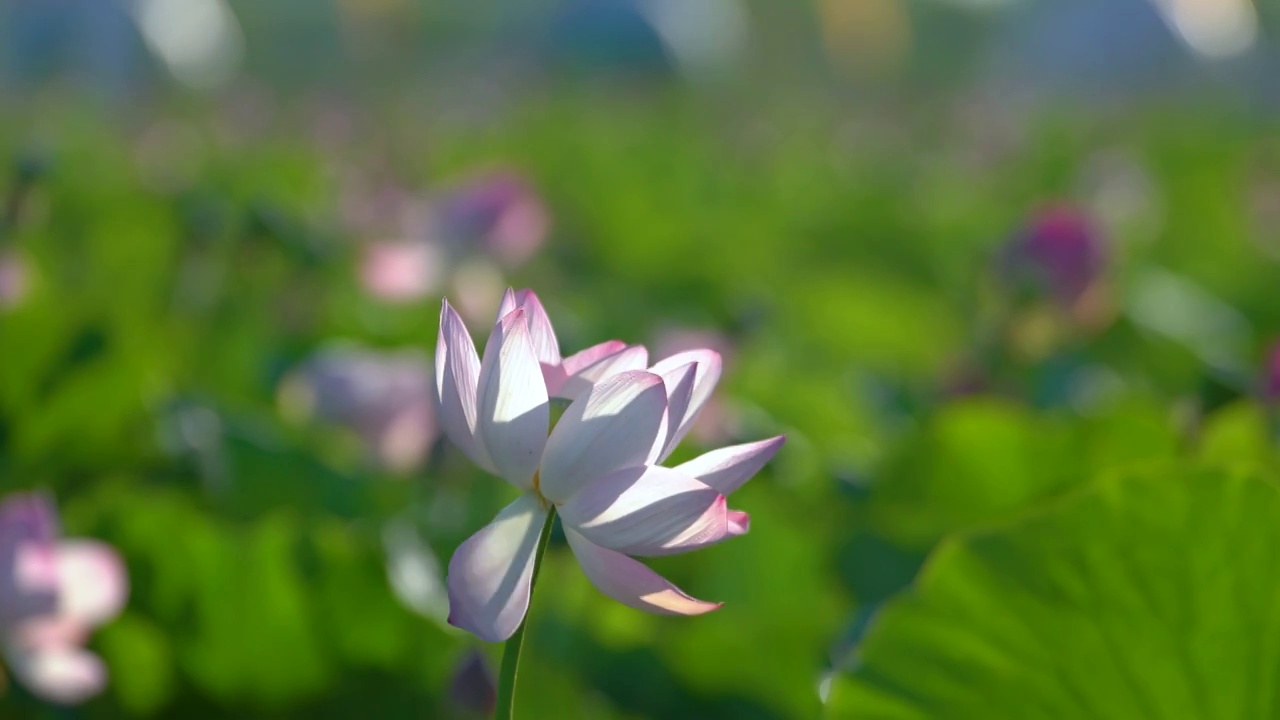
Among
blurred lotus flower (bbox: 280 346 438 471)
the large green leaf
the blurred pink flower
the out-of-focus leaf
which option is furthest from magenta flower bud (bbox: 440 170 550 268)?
the large green leaf

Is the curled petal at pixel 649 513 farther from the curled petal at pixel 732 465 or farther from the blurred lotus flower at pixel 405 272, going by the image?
the blurred lotus flower at pixel 405 272

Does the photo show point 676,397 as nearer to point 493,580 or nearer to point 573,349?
point 493,580

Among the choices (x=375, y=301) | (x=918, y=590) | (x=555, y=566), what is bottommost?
(x=375, y=301)

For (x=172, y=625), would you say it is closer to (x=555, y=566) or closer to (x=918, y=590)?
(x=555, y=566)

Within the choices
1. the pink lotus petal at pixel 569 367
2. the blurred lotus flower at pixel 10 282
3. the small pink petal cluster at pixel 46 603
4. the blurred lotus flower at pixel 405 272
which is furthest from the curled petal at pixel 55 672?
the blurred lotus flower at pixel 405 272

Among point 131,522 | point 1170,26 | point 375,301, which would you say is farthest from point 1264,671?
Result: point 1170,26

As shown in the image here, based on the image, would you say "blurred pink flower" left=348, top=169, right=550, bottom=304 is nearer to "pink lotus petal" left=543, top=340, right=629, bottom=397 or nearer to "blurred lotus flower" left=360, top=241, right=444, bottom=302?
"blurred lotus flower" left=360, top=241, right=444, bottom=302

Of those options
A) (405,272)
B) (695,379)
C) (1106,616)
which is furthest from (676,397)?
(405,272)
